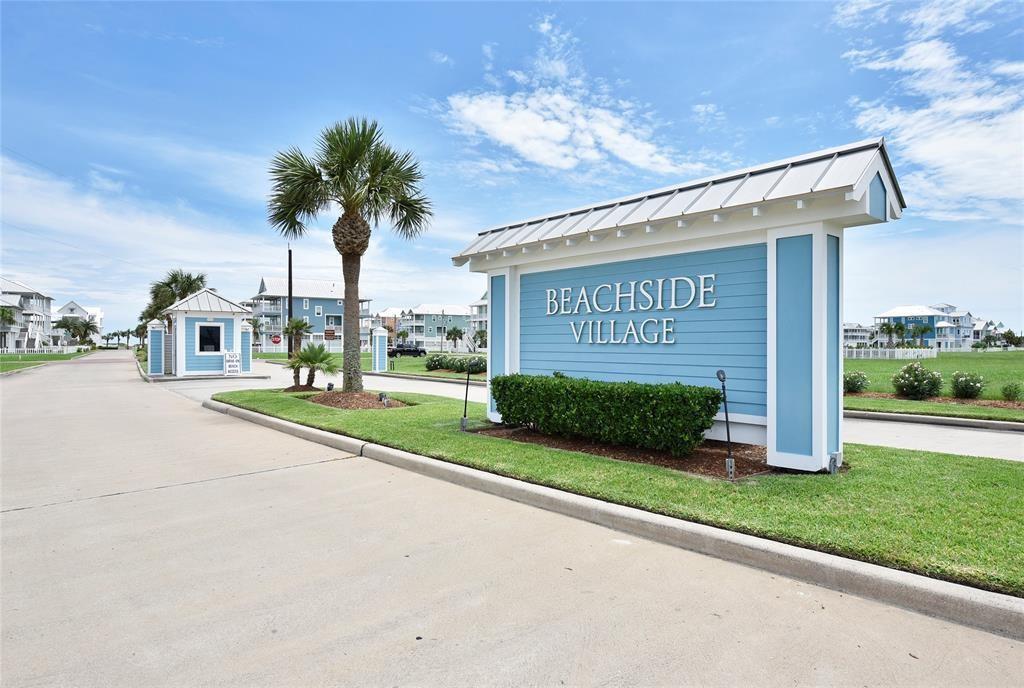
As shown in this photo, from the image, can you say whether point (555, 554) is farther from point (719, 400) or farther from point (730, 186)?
point (730, 186)

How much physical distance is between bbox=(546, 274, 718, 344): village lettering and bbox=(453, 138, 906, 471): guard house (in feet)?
0.05

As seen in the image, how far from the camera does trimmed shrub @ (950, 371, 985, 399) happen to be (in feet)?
46.0

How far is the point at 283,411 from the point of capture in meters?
12.0

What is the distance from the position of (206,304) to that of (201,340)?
1656 millimetres

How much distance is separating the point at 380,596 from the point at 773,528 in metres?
2.90

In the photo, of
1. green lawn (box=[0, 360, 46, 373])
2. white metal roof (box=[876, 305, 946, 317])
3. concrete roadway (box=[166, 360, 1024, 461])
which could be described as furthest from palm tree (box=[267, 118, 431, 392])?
white metal roof (box=[876, 305, 946, 317])

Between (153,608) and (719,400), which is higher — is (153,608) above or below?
below

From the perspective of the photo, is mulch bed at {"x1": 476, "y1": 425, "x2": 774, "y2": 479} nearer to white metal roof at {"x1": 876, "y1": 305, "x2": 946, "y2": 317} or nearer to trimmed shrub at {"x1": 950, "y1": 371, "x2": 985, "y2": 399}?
trimmed shrub at {"x1": 950, "y1": 371, "x2": 985, "y2": 399}

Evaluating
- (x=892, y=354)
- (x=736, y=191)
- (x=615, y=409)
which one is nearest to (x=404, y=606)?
(x=615, y=409)

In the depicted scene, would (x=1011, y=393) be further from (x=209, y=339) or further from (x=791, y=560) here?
(x=209, y=339)

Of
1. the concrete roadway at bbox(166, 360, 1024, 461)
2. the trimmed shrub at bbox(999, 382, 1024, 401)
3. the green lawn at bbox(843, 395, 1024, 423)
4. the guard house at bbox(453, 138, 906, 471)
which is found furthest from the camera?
the trimmed shrub at bbox(999, 382, 1024, 401)

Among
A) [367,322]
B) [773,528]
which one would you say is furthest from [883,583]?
[367,322]

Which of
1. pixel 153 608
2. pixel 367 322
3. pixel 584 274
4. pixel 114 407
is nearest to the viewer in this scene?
pixel 153 608

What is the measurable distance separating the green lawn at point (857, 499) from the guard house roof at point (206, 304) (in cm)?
2122
